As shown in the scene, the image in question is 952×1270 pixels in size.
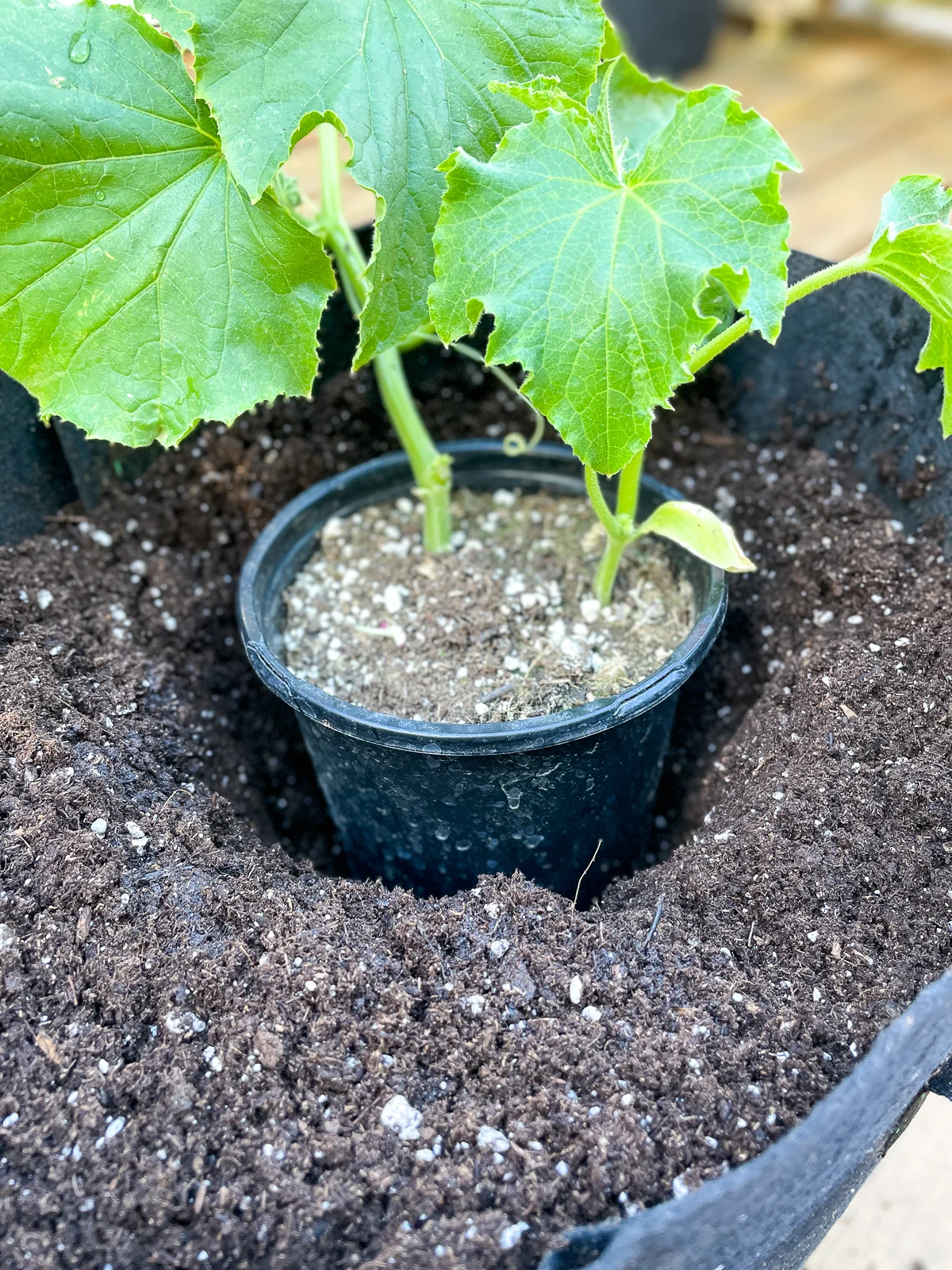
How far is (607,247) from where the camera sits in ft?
2.73

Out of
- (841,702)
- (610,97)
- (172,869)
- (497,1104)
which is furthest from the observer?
(610,97)

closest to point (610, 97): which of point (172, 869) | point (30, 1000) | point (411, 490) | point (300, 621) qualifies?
point (411, 490)

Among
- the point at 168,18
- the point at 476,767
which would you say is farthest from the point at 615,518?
the point at 168,18

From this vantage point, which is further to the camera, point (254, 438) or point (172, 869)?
point (254, 438)

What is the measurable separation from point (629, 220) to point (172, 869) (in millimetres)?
671

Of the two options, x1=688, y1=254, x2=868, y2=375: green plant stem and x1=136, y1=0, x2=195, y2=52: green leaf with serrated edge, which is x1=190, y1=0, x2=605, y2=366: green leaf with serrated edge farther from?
x1=688, y1=254, x2=868, y2=375: green plant stem

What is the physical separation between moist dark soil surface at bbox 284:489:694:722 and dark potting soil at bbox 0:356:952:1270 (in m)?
0.16

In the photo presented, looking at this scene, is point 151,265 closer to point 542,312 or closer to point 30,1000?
point 542,312

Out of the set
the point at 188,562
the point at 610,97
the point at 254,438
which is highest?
the point at 610,97

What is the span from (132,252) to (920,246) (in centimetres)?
68

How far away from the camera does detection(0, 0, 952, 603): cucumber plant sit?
0.83 m

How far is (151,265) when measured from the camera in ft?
3.16

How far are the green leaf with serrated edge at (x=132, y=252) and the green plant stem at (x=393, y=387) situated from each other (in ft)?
0.46

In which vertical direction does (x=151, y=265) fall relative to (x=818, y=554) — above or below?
above
